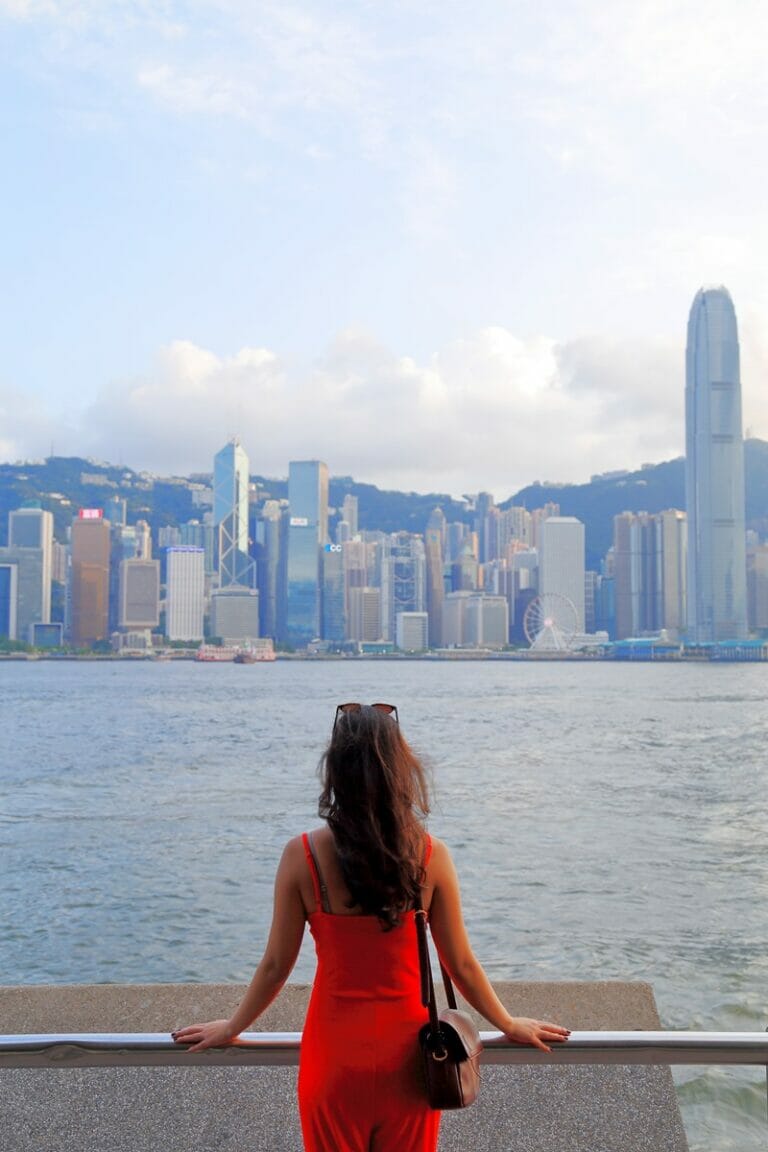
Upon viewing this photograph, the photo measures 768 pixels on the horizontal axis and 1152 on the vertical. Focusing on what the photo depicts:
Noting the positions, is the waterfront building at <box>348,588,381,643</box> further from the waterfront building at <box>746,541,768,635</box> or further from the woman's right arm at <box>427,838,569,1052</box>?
the woman's right arm at <box>427,838,569,1052</box>

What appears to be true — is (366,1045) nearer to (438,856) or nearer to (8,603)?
(438,856)

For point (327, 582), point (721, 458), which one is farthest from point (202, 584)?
point (721, 458)

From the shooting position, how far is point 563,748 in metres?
30.4

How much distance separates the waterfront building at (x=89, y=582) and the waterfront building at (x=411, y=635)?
1416 inches

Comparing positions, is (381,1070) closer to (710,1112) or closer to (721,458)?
(710,1112)

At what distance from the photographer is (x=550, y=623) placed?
121812 millimetres

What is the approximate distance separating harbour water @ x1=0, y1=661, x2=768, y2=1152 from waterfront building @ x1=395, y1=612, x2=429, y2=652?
9297 centimetres

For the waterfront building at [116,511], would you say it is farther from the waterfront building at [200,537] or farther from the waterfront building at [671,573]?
the waterfront building at [671,573]

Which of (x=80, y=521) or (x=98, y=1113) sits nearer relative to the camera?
(x=98, y=1113)

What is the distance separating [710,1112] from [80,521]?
129 m

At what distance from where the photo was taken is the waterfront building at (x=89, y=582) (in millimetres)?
120562

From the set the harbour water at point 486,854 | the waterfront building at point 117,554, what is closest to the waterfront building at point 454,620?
the waterfront building at point 117,554

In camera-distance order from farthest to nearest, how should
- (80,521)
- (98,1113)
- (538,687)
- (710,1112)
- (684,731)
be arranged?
1. (80,521)
2. (538,687)
3. (684,731)
4. (710,1112)
5. (98,1113)

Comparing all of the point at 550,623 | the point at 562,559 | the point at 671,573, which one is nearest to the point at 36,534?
the point at 550,623
